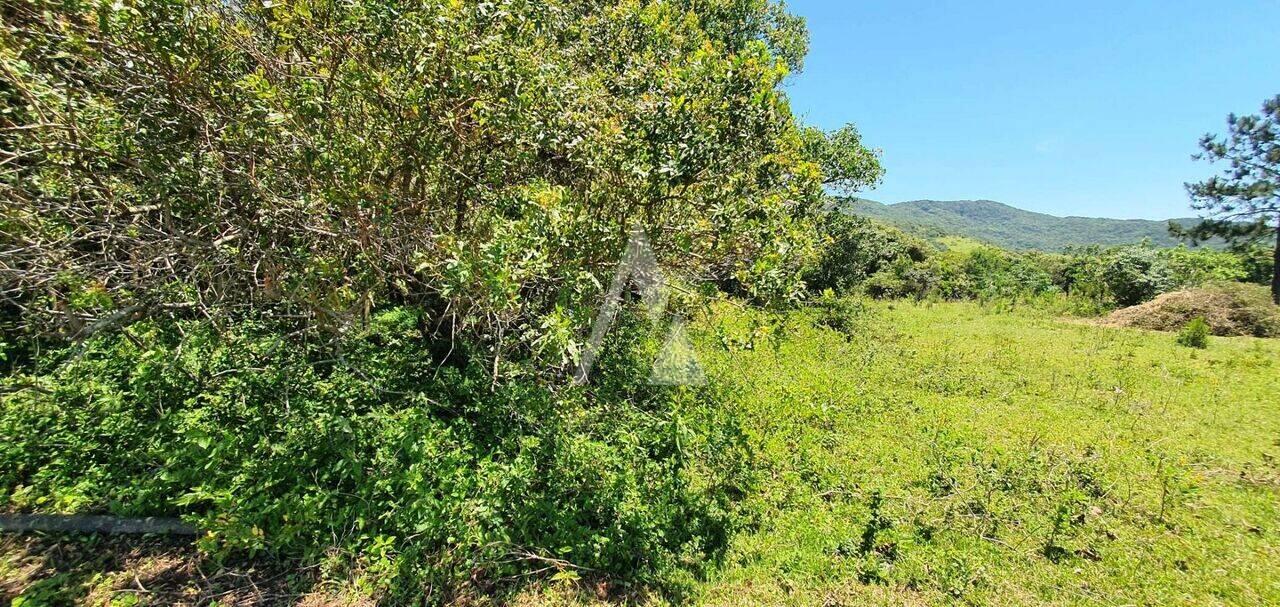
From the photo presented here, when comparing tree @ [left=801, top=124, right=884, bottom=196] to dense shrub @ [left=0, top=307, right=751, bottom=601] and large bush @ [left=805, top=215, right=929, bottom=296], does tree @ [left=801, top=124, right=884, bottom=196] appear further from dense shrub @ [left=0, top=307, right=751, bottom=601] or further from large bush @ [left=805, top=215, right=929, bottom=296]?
dense shrub @ [left=0, top=307, right=751, bottom=601]

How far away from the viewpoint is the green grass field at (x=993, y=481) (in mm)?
3566

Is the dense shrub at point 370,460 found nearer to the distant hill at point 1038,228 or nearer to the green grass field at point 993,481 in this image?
the green grass field at point 993,481

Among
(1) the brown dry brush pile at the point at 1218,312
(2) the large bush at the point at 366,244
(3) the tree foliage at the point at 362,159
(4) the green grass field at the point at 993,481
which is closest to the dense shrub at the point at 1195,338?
(4) the green grass field at the point at 993,481

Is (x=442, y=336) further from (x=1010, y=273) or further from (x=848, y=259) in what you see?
(x=1010, y=273)

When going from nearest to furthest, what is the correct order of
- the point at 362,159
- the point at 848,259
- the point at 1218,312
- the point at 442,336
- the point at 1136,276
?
the point at 362,159 < the point at 442,336 < the point at 1218,312 < the point at 848,259 < the point at 1136,276

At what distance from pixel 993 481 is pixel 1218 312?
581 inches

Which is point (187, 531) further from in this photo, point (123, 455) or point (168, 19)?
point (168, 19)

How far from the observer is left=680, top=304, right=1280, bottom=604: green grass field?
11.8ft

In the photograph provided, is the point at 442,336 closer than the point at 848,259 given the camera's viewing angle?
Yes

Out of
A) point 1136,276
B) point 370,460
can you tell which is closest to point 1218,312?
point 1136,276

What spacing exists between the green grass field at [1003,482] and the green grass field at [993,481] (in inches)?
0.7

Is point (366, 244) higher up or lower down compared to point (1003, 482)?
higher up

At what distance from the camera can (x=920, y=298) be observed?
19.9 metres

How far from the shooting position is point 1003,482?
4.78 metres
